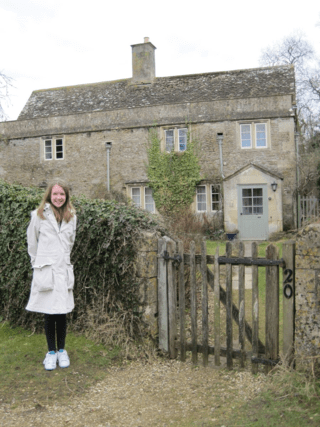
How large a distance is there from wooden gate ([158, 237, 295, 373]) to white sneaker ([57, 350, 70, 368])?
111 cm

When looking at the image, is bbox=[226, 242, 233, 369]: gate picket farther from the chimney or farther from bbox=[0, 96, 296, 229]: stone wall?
the chimney

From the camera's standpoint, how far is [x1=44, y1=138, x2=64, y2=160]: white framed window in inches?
874

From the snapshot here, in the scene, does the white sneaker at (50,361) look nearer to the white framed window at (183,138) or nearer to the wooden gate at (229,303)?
the wooden gate at (229,303)

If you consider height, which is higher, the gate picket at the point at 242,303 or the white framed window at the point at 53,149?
the white framed window at the point at 53,149

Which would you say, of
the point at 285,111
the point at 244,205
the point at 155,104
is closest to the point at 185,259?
the point at 244,205

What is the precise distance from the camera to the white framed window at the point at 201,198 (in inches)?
765

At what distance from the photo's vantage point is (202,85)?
838 inches

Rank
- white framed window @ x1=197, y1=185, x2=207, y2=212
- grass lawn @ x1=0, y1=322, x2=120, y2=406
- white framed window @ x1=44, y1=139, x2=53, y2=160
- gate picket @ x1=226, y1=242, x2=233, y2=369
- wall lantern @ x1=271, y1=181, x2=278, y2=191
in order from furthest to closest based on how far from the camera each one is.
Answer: white framed window @ x1=44, y1=139, x2=53, y2=160 → white framed window @ x1=197, y1=185, x2=207, y2=212 → wall lantern @ x1=271, y1=181, x2=278, y2=191 → gate picket @ x1=226, y1=242, x2=233, y2=369 → grass lawn @ x1=0, y1=322, x2=120, y2=406

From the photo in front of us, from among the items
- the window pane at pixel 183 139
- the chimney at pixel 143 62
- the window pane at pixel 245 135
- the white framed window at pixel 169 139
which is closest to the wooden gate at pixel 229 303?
the window pane at pixel 245 135

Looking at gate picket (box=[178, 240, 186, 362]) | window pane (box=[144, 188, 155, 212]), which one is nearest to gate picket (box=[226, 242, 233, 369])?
gate picket (box=[178, 240, 186, 362])

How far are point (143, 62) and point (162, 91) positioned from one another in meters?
2.23

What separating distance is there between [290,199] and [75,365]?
15.2m

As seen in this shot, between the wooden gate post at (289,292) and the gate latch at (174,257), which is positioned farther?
the gate latch at (174,257)

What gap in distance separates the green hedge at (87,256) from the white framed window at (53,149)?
16.8 meters
